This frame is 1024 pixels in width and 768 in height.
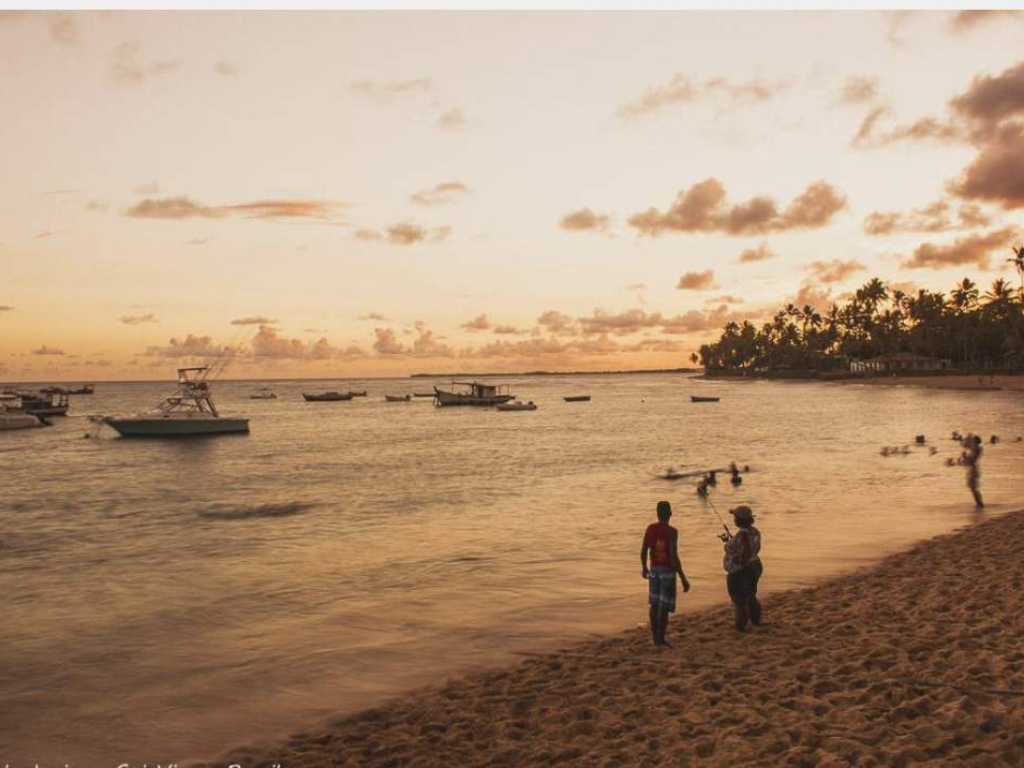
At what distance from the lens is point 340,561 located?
2120 centimetres

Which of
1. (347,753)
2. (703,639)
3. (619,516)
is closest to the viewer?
(347,753)

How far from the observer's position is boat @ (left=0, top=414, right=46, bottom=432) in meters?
83.4

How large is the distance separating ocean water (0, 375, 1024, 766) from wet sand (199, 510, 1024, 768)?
125 cm

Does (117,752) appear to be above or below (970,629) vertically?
below

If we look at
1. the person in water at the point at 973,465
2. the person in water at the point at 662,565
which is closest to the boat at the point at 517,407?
the person in water at the point at 973,465

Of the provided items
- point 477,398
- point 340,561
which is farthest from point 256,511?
point 477,398

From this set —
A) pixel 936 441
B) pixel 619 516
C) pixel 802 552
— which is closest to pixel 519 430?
pixel 936 441

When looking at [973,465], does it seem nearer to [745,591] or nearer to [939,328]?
[745,591]

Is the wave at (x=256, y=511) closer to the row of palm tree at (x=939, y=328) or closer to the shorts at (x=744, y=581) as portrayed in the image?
the shorts at (x=744, y=581)

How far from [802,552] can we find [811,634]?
8377 millimetres

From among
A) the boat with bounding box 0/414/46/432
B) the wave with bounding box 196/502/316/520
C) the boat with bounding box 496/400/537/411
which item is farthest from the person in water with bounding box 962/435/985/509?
the boat with bounding box 0/414/46/432

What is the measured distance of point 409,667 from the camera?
12.1 meters

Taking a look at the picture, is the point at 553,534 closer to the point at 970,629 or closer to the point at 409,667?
the point at 409,667

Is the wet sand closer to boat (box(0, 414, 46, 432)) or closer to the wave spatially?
the wave
